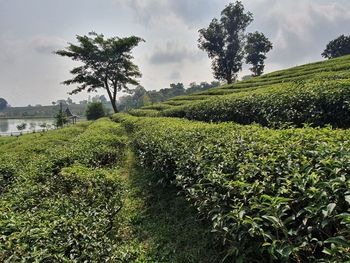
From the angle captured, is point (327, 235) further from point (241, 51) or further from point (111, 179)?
point (241, 51)

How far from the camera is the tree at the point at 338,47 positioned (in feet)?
147

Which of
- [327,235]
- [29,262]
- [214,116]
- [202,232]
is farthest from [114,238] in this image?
[214,116]

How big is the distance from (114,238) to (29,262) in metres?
2.02

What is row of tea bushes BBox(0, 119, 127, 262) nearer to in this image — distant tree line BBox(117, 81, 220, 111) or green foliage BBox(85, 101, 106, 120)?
green foliage BBox(85, 101, 106, 120)

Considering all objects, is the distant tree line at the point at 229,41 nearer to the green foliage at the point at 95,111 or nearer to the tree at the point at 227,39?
the tree at the point at 227,39

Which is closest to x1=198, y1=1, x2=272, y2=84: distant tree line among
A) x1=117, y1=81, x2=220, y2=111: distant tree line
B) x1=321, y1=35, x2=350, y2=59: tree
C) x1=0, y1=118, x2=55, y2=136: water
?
x1=321, y1=35, x2=350, y2=59: tree

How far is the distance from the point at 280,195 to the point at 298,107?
4.59m

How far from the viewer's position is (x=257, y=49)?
4309 centimetres

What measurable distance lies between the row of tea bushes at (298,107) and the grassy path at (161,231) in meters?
2.47

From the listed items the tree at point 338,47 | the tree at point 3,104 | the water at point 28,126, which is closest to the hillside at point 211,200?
the water at point 28,126

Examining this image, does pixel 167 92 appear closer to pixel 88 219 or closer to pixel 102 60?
pixel 102 60

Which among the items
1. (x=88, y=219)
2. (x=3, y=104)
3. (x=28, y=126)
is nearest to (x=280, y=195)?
(x=88, y=219)

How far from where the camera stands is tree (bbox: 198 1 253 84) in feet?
119

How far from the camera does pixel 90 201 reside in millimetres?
4203
